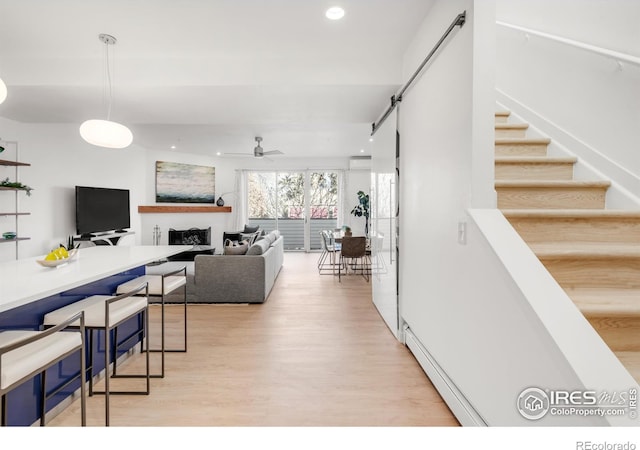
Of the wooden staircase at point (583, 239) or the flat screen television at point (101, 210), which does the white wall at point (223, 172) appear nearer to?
the flat screen television at point (101, 210)

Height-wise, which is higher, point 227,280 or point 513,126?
point 513,126

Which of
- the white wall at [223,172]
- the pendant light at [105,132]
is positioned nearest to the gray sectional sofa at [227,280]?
the pendant light at [105,132]

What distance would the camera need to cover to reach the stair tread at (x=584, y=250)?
160cm

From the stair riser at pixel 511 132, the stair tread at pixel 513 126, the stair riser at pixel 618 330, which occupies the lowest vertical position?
the stair riser at pixel 618 330

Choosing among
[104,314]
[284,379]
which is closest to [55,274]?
[104,314]

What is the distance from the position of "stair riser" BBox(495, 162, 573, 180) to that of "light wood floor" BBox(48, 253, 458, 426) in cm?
160

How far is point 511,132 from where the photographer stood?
2.87 m

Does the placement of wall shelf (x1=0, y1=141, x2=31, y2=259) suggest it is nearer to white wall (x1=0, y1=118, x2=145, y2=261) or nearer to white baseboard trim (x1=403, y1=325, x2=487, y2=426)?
white wall (x1=0, y1=118, x2=145, y2=261)

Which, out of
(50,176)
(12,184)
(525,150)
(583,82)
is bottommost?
(12,184)

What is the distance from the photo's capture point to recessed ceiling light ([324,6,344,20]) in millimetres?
2375

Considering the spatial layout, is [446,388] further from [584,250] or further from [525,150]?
[525,150]

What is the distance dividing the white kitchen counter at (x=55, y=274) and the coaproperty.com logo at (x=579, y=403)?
6.66 feet

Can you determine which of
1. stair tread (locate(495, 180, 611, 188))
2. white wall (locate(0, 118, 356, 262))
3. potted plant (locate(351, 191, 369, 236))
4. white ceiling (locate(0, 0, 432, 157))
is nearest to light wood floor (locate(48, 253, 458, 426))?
stair tread (locate(495, 180, 611, 188))

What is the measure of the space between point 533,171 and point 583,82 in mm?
799
